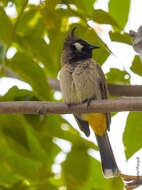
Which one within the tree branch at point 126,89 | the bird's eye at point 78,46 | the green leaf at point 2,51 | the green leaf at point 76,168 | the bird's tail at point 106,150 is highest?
the green leaf at point 2,51

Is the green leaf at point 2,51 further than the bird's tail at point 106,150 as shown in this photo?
No

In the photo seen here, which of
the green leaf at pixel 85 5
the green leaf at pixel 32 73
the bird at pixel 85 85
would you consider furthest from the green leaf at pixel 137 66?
the bird at pixel 85 85

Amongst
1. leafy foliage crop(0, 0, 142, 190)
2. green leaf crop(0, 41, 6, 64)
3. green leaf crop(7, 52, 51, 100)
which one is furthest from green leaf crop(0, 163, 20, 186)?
green leaf crop(0, 41, 6, 64)

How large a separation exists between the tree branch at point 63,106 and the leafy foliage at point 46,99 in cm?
22

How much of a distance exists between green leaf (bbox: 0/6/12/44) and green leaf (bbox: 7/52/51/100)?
0.11 metres

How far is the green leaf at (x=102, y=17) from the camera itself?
6.59 ft

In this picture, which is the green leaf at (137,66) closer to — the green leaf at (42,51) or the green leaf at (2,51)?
the green leaf at (42,51)

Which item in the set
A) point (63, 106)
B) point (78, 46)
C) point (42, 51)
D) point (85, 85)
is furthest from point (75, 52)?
point (63, 106)

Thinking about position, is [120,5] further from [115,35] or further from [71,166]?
[71,166]

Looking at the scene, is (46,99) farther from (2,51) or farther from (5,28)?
(5,28)

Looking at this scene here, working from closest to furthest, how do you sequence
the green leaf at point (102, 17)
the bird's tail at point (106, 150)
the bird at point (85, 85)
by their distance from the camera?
the green leaf at point (102, 17) < the bird at point (85, 85) < the bird's tail at point (106, 150)

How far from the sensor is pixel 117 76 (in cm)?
216

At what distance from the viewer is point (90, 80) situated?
2818mm

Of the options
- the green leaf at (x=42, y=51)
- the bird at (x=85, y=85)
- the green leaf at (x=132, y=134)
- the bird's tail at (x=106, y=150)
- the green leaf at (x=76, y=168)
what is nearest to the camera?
the green leaf at (x=132, y=134)
